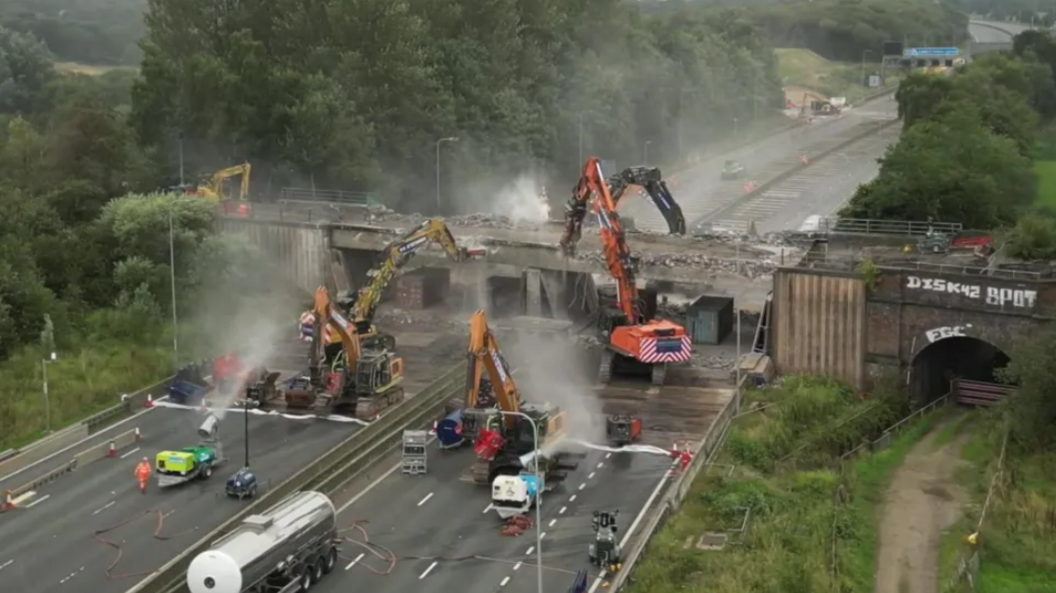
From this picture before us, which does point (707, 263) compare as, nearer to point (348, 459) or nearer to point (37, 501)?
point (348, 459)

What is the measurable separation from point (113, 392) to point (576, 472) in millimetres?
25764

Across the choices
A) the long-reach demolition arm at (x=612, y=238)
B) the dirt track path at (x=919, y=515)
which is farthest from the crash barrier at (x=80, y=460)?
the dirt track path at (x=919, y=515)

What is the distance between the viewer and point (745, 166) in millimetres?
144375

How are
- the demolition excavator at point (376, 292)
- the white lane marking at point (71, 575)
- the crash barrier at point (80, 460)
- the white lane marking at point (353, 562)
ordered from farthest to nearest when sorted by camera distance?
the demolition excavator at point (376, 292) → the crash barrier at point (80, 460) → the white lane marking at point (353, 562) → the white lane marking at point (71, 575)

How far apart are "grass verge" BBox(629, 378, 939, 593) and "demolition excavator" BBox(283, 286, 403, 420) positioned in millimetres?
16761

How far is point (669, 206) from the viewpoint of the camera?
71.8 m

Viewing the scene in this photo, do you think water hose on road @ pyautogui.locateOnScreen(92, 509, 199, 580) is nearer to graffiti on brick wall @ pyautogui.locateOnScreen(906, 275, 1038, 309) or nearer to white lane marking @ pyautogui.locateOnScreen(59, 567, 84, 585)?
white lane marking @ pyautogui.locateOnScreen(59, 567, 84, 585)

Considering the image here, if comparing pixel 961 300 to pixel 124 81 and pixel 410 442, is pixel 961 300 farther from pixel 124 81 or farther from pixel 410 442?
pixel 124 81

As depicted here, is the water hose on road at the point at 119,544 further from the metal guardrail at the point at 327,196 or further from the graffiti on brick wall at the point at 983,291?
the metal guardrail at the point at 327,196

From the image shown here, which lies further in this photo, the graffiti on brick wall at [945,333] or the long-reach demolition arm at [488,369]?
the graffiti on brick wall at [945,333]

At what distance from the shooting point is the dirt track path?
4281 cm

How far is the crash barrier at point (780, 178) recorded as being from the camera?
11712 centimetres

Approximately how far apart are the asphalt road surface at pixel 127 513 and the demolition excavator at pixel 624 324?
14297 mm

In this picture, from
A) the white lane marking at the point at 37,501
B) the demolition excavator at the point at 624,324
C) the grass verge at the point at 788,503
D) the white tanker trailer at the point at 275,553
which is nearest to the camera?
the white tanker trailer at the point at 275,553
